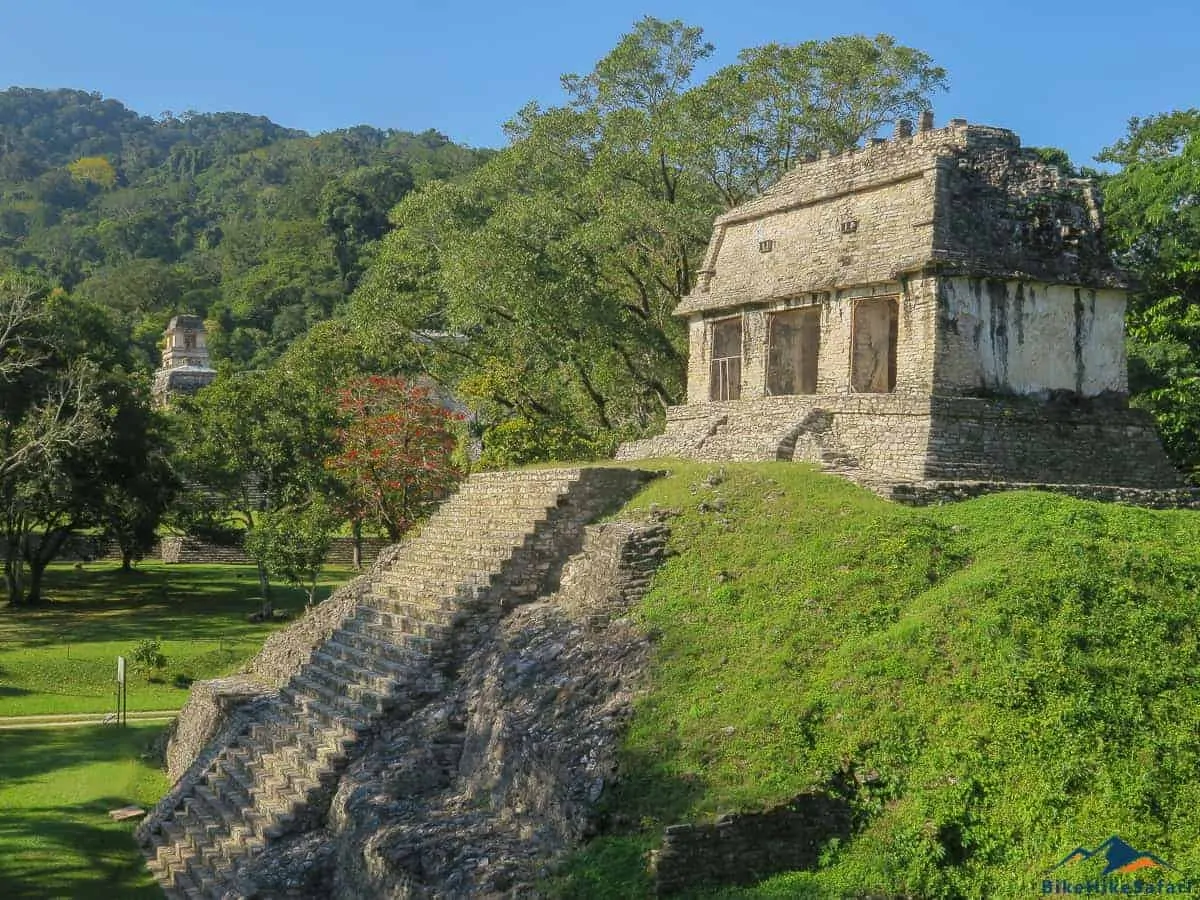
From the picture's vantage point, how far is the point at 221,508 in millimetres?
28094

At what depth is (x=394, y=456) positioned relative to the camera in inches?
861

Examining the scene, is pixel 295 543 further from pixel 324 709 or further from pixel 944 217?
pixel 944 217

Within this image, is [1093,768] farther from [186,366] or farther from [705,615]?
[186,366]

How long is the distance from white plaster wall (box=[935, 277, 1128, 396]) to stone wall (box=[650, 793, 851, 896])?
7068 millimetres

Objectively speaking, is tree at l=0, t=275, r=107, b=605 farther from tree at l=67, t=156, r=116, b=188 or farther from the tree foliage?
tree at l=67, t=156, r=116, b=188

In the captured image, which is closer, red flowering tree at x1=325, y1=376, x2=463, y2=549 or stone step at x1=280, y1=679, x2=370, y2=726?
stone step at x1=280, y1=679, x2=370, y2=726

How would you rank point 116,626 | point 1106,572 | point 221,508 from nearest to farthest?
point 1106,572 → point 116,626 → point 221,508

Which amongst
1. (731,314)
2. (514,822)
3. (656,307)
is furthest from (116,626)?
(514,822)

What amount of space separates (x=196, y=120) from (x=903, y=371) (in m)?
200

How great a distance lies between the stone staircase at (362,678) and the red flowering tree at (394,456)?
7.31m

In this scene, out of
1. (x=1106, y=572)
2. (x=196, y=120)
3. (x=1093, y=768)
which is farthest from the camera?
(x=196, y=120)

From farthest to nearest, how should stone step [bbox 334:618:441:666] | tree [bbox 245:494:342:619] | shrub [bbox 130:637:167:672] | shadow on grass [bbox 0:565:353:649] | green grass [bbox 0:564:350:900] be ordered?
shadow on grass [bbox 0:565:353:649] → tree [bbox 245:494:342:619] → shrub [bbox 130:637:167:672] → stone step [bbox 334:618:441:666] → green grass [bbox 0:564:350:900]

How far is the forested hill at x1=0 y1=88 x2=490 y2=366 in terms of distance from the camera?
218 ft

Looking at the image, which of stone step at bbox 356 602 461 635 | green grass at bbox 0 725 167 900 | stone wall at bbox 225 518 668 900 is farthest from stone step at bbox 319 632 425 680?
green grass at bbox 0 725 167 900
